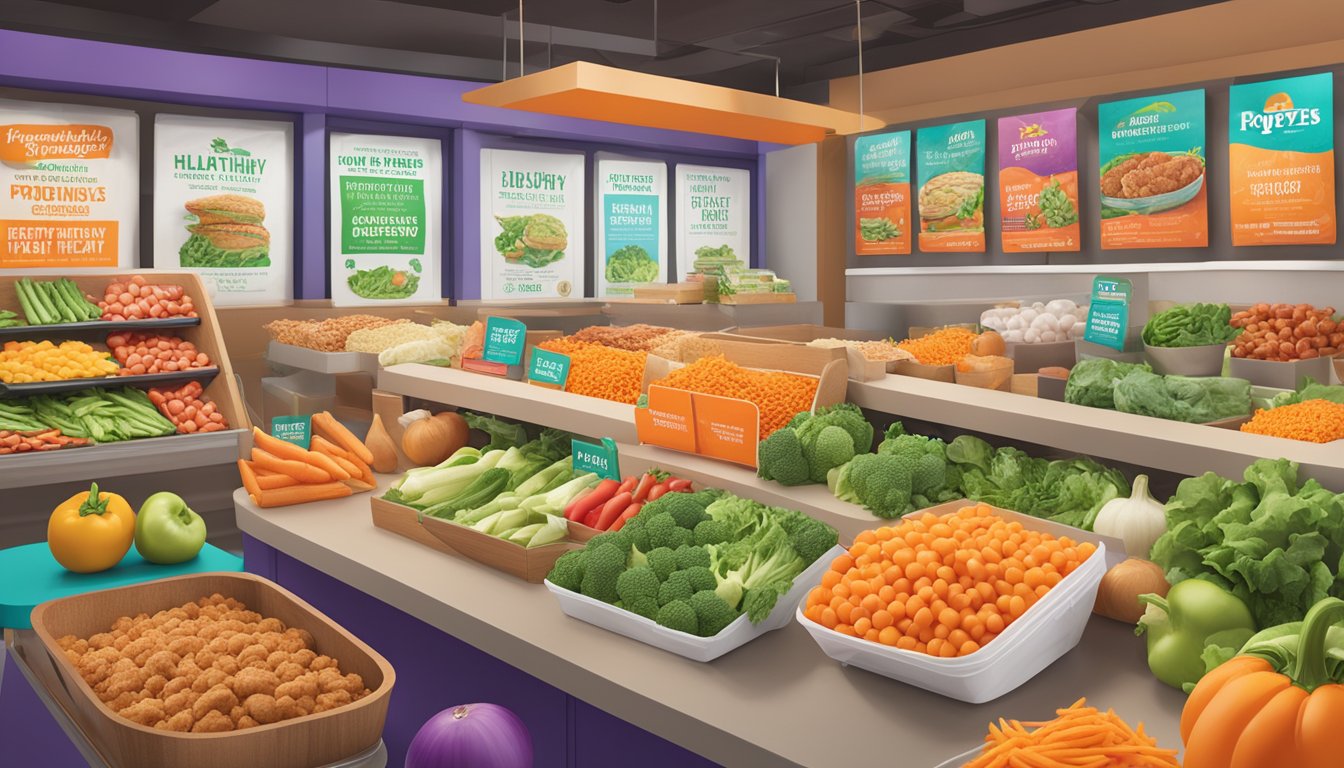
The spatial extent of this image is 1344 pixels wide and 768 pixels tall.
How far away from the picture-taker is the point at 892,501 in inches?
95.2

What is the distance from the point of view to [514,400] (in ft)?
11.6

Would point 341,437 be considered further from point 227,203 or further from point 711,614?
point 227,203

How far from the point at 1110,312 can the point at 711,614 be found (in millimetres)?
2256

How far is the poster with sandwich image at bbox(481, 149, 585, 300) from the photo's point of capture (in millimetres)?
8078

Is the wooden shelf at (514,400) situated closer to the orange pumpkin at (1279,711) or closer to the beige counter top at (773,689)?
the beige counter top at (773,689)

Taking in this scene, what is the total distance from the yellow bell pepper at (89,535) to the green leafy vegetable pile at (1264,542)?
8.57ft

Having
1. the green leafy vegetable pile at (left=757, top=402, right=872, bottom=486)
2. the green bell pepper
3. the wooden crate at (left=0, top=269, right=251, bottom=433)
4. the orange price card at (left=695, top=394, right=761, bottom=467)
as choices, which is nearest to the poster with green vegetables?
the wooden crate at (left=0, top=269, right=251, bottom=433)

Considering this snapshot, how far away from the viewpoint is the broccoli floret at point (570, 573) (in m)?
2.31

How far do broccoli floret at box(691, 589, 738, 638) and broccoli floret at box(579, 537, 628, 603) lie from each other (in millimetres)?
241

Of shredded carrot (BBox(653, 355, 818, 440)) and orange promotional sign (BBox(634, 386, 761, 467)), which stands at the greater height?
shredded carrot (BBox(653, 355, 818, 440))

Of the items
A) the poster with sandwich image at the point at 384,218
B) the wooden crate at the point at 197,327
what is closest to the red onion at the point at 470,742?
the wooden crate at the point at 197,327

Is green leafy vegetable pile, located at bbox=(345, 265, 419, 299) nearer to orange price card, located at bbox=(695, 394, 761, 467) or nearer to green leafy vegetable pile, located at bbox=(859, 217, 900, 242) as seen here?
green leafy vegetable pile, located at bbox=(859, 217, 900, 242)

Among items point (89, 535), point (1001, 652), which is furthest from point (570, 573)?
point (89, 535)

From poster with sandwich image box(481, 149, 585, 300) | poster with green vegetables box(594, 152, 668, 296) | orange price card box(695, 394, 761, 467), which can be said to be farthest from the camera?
poster with green vegetables box(594, 152, 668, 296)
